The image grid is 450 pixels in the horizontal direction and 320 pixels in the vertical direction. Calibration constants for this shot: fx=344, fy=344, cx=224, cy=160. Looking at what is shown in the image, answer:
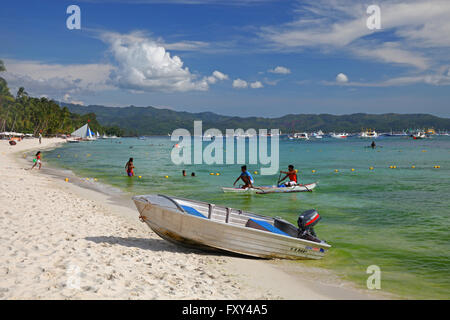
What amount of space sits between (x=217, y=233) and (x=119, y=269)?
2.64 metres

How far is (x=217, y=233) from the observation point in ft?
29.2

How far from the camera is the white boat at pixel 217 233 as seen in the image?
8820mm

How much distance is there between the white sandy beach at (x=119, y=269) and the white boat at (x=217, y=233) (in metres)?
0.35

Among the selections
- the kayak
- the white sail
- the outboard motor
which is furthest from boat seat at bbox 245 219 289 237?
Answer: the white sail

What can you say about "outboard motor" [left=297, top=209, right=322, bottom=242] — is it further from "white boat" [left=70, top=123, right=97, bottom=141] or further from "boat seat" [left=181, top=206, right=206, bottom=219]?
"white boat" [left=70, top=123, right=97, bottom=141]

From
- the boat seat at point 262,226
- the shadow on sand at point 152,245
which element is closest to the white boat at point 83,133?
the shadow on sand at point 152,245

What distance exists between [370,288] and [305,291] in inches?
72.6

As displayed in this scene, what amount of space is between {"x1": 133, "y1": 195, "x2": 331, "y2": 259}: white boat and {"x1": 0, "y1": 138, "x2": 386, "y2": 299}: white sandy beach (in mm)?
351

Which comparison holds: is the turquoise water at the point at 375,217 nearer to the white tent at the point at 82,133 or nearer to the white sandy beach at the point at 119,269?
the white sandy beach at the point at 119,269

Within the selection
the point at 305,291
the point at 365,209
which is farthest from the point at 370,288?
the point at 365,209

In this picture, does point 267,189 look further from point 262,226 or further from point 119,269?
point 119,269

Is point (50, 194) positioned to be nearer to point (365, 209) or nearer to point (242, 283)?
point (242, 283)

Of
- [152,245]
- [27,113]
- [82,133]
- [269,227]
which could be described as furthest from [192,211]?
[82,133]

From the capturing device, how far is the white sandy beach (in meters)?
6.23
